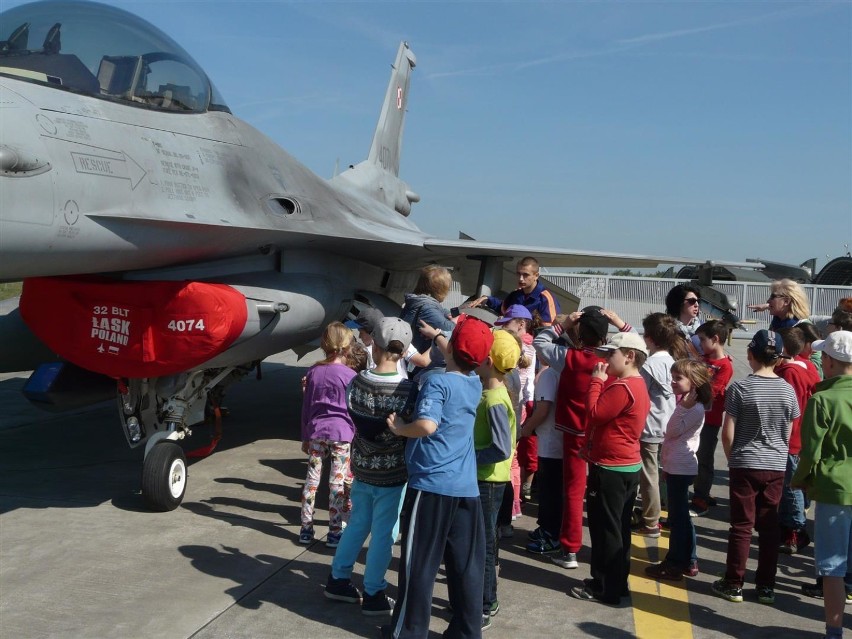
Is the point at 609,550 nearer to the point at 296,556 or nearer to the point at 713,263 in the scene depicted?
the point at 296,556

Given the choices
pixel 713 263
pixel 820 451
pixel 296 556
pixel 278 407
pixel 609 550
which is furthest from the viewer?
pixel 278 407

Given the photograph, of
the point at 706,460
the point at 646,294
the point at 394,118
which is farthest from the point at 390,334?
the point at 646,294

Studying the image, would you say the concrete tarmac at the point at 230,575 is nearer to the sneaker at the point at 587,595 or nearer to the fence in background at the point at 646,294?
the sneaker at the point at 587,595

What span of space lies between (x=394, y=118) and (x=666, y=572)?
10377mm

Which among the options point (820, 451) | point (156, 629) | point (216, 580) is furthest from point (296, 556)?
point (820, 451)

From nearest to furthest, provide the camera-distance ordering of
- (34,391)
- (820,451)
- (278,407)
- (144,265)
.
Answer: (820,451) < (144,265) < (34,391) < (278,407)

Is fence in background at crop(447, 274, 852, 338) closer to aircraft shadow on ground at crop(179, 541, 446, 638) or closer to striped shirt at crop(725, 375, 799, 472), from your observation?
striped shirt at crop(725, 375, 799, 472)

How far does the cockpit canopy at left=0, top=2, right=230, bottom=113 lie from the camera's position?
497cm

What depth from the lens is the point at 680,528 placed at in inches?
187

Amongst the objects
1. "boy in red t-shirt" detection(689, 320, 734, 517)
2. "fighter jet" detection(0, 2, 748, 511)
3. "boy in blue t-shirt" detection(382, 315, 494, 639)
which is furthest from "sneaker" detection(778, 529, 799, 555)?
"fighter jet" detection(0, 2, 748, 511)

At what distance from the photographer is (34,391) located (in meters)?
6.30

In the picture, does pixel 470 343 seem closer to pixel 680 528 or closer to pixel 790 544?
pixel 680 528

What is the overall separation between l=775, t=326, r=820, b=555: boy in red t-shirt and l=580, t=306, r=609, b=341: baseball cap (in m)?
1.60

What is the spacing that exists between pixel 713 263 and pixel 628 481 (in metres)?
5.19
